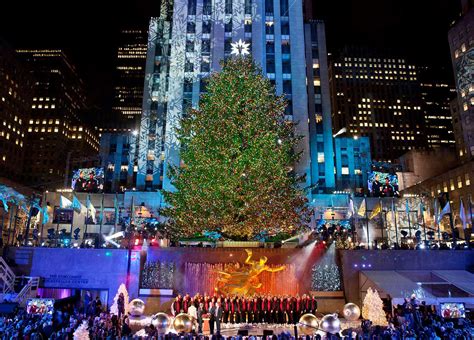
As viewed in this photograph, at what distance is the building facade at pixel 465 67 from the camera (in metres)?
79.9

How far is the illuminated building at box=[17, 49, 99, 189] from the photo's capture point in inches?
4685

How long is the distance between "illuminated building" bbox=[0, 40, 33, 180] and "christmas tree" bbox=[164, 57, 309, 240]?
8959 centimetres

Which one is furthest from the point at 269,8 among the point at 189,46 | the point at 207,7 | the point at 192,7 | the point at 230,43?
the point at 189,46

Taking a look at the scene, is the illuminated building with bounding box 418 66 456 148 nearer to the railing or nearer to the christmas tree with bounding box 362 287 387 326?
the christmas tree with bounding box 362 287 387 326

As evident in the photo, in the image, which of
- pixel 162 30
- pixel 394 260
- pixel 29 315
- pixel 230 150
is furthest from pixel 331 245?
pixel 162 30

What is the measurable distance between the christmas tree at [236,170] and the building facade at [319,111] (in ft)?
116

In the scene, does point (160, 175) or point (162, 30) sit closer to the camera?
point (160, 175)

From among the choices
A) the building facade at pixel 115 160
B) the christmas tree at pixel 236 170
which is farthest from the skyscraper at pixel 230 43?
the christmas tree at pixel 236 170

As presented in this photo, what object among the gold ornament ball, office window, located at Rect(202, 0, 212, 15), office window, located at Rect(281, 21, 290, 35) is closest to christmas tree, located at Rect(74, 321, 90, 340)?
the gold ornament ball

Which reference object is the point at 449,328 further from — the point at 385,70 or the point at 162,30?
the point at 385,70

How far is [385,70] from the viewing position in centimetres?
14750

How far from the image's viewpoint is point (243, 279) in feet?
78.6

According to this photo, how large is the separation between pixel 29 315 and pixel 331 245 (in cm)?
1851

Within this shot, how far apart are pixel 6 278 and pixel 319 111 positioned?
190ft
